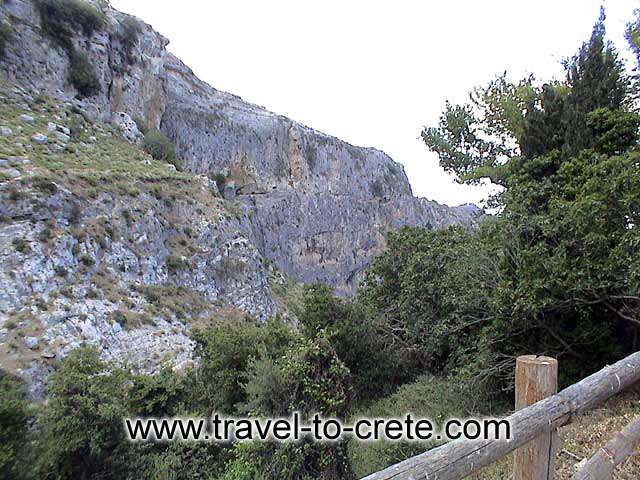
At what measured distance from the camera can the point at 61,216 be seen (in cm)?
1531

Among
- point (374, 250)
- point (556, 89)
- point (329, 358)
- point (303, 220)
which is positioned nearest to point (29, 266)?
point (329, 358)

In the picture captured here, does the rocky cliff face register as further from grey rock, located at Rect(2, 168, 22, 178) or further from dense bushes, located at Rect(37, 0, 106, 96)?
dense bushes, located at Rect(37, 0, 106, 96)

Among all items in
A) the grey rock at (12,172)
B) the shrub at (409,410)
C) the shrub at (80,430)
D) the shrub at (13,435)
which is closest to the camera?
the shrub at (13,435)

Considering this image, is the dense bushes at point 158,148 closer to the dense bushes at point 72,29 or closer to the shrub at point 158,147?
the shrub at point 158,147

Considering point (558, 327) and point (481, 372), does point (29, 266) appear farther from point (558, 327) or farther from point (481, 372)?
point (558, 327)

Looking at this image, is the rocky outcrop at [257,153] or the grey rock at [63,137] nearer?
the grey rock at [63,137]

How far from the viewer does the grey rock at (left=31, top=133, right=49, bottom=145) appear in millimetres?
17870

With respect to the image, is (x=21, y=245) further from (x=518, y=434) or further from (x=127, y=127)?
(x=518, y=434)

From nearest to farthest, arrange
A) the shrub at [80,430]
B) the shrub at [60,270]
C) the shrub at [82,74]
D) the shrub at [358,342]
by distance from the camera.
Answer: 1. the shrub at [80,430]
2. the shrub at [358,342]
3. the shrub at [60,270]
4. the shrub at [82,74]

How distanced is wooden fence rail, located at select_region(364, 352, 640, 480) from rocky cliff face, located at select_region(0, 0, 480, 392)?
6.00 m

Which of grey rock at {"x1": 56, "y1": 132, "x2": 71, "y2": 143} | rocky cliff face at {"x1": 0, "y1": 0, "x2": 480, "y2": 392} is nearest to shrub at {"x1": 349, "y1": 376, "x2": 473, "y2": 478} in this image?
rocky cliff face at {"x1": 0, "y1": 0, "x2": 480, "y2": 392}

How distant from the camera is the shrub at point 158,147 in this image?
92.0ft

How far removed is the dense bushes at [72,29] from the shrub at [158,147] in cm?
456

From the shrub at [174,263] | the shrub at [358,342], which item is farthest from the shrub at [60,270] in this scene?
the shrub at [358,342]
